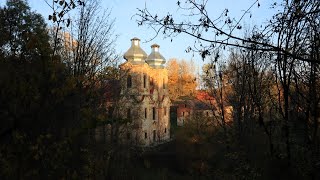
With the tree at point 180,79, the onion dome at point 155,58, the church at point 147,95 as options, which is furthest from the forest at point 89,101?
the tree at point 180,79

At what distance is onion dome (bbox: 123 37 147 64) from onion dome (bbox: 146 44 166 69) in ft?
13.9

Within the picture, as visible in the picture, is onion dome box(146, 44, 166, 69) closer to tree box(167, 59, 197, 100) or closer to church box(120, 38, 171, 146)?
church box(120, 38, 171, 146)

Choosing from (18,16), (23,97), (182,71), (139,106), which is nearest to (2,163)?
(23,97)

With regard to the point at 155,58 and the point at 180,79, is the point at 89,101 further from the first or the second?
the point at 180,79

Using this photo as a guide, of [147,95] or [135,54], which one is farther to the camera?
[147,95]

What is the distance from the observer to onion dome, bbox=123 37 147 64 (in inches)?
1335

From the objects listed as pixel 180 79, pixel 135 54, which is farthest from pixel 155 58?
pixel 180 79

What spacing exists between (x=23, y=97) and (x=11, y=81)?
24 cm

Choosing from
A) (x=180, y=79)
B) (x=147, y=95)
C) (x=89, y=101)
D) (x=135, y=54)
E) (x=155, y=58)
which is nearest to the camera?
(x=89, y=101)

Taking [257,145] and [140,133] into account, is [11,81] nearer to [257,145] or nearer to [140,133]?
[257,145]

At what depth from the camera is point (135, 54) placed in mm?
33844

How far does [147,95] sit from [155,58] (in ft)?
17.3

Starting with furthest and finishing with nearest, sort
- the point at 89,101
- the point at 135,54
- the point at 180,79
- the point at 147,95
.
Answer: the point at 180,79
the point at 147,95
the point at 135,54
the point at 89,101

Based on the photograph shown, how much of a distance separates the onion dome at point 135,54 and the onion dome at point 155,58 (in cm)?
424
